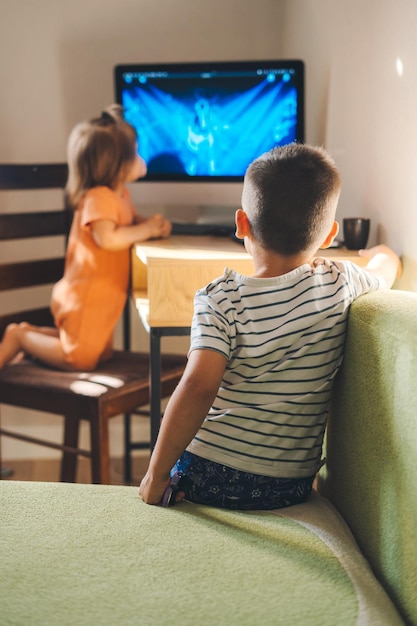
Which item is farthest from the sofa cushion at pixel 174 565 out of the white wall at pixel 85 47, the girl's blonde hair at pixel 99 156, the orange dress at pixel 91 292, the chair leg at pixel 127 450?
the white wall at pixel 85 47

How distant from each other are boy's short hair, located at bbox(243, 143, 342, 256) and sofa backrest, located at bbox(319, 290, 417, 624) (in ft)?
0.49

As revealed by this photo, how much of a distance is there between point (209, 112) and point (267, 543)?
1.55 metres

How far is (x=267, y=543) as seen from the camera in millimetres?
1156

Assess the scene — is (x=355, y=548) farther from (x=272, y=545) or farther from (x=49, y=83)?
(x=49, y=83)

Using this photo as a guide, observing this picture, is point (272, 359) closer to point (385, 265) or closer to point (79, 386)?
point (385, 265)

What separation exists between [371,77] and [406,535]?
1.23 m

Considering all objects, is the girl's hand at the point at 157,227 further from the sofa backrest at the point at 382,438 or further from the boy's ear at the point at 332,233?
the sofa backrest at the point at 382,438

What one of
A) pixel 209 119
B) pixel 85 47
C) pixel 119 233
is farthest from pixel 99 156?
pixel 85 47

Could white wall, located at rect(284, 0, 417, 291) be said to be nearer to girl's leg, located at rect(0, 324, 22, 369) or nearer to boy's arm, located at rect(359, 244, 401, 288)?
boy's arm, located at rect(359, 244, 401, 288)

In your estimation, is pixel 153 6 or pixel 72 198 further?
pixel 153 6

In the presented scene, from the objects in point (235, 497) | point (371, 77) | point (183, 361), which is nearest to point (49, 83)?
point (183, 361)

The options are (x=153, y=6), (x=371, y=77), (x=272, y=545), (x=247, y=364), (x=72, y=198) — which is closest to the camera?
(x=272, y=545)

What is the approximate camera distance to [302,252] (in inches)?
52.1

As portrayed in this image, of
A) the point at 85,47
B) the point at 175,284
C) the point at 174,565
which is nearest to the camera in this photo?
the point at 174,565
